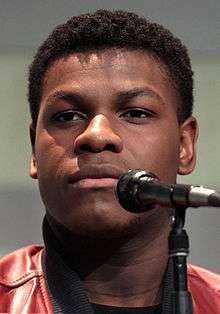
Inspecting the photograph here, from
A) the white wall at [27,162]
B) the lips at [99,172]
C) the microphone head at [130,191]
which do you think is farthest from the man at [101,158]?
the white wall at [27,162]

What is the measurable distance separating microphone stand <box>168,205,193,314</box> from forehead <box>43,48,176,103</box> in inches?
18.9

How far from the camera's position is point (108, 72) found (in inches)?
66.1

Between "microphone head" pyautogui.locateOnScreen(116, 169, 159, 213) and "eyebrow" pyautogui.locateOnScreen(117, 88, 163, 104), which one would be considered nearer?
"microphone head" pyautogui.locateOnScreen(116, 169, 159, 213)

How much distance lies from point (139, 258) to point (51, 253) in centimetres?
19

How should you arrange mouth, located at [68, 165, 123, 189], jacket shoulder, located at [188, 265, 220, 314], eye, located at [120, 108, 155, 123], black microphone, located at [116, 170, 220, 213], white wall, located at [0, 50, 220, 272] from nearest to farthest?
black microphone, located at [116, 170, 220, 213] < mouth, located at [68, 165, 123, 189] < eye, located at [120, 108, 155, 123] < jacket shoulder, located at [188, 265, 220, 314] < white wall, located at [0, 50, 220, 272]

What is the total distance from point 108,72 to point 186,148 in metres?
0.28

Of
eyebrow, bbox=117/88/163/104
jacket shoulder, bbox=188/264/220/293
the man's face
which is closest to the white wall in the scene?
jacket shoulder, bbox=188/264/220/293

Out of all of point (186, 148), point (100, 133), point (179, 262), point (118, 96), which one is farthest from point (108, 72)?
point (179, 262)

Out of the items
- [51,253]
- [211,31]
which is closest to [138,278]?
[51,253]

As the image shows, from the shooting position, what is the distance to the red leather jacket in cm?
169

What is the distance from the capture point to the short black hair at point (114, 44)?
1746mm

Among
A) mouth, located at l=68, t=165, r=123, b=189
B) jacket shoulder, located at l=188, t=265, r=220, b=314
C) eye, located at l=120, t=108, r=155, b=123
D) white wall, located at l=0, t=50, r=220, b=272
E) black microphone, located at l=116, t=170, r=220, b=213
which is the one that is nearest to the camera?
black microphone, located at l=116, t=170, r=220, b=213

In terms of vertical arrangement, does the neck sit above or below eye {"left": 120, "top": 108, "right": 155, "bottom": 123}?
below

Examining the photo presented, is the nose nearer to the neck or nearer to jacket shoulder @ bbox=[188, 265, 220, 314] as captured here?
the neck
